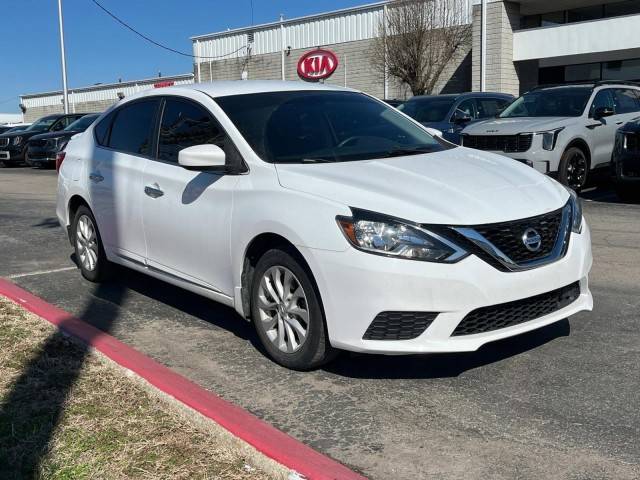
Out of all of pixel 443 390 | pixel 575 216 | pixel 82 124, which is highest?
pixel 82 124

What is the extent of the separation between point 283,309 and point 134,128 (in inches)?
97.1

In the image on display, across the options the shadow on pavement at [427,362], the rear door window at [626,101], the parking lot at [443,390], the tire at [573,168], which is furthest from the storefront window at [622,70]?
the shadow on pavement at [427,362]

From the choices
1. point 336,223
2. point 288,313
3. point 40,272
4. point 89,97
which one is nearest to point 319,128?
point 336,223

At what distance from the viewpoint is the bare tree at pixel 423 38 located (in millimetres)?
28609

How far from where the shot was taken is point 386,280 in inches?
143

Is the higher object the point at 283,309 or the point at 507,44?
the point at 507,44

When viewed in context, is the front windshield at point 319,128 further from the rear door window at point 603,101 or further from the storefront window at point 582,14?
the storefront window at point 582,14

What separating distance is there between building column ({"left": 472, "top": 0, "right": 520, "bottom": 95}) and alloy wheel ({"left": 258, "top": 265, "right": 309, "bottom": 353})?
25.1m

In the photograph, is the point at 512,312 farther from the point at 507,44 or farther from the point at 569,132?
the point at 507,44

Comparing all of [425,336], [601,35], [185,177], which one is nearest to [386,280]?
[425,336]

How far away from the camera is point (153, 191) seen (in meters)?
5.23

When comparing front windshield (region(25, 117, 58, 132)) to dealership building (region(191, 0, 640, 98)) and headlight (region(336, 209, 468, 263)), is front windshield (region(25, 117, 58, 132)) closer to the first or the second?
dealership building (region(191, 0, 640, 98))

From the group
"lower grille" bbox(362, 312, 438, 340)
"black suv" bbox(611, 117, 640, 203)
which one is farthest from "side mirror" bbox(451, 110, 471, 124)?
"lower grille" bbox(362, 312, 438, 340)

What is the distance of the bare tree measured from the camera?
28.6 m
